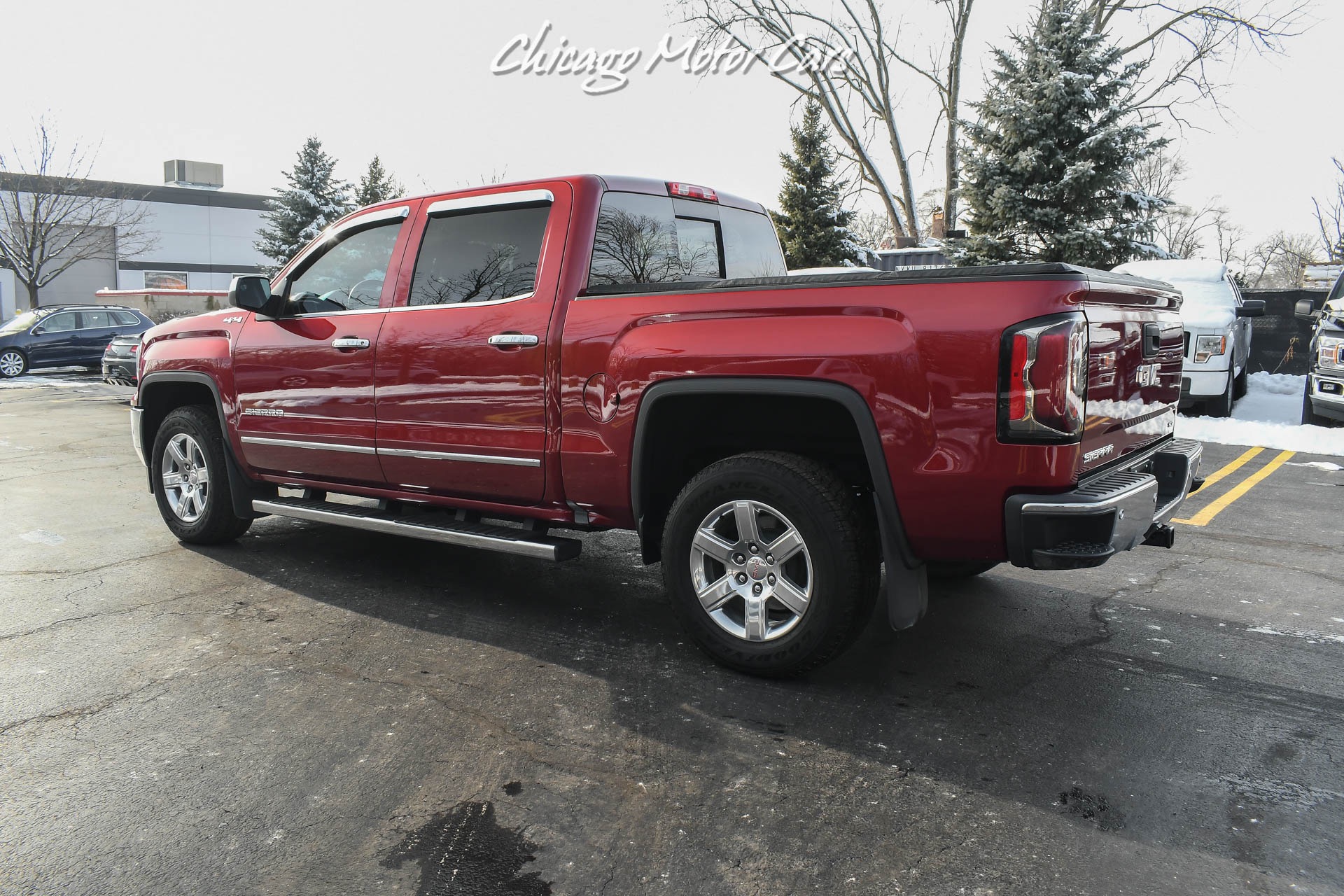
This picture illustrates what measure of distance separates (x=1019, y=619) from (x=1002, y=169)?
54.3 feet

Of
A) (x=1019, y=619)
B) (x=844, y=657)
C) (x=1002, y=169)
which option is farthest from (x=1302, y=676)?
(x=1002, y=169)

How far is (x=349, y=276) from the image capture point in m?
5.11

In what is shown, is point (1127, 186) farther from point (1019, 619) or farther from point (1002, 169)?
point (1019, 619)

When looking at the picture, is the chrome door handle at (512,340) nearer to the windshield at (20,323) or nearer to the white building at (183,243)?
the windshield at (20,323)

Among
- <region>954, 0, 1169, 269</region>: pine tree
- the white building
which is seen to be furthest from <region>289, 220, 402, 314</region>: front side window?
the white building

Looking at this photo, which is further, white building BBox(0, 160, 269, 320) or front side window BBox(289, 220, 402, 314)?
white building BBox(0, 160, 269, 320)

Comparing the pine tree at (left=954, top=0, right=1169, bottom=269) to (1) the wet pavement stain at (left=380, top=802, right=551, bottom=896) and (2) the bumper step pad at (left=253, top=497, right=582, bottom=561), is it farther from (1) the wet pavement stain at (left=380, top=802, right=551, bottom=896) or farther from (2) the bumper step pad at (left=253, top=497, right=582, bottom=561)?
(1) the wet pavement stain at (left=380, top=802, right=551, bottom=896)

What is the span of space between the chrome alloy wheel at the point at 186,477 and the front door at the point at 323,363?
0.50m

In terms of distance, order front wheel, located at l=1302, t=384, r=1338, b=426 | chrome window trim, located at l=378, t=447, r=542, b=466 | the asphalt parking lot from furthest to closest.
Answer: front wheel, located at l=1302, t=384, r=1338, b=426 < chrome window trim, located at l=378, t=447, r=542, b=466 < the asphalt parking lot

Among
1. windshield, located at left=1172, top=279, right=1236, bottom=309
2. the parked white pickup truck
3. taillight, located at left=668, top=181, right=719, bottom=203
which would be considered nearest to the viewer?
taillight, located at left=668, top=181, right=719, bottom=203

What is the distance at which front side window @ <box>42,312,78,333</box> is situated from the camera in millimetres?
22422

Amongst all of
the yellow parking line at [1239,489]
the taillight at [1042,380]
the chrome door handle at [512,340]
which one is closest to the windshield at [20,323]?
the chrome door handle at [512,340]

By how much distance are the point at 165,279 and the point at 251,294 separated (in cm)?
6130

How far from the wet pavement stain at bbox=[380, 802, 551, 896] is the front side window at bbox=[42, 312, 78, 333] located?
79.7 ft
